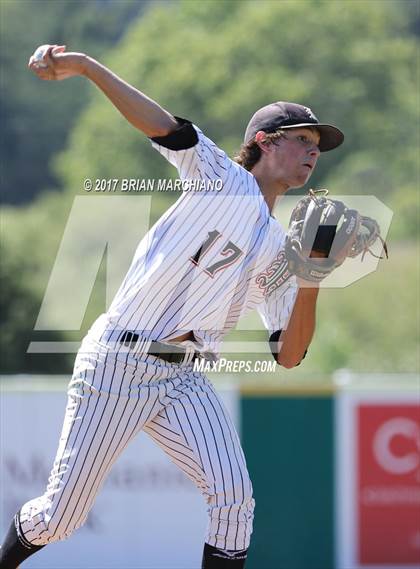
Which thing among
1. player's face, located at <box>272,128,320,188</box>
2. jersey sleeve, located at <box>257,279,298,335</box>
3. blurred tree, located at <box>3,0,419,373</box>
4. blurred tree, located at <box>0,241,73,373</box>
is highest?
blurred tree, located at <box>3,0,419,373</box>

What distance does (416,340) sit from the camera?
1381 centimetres

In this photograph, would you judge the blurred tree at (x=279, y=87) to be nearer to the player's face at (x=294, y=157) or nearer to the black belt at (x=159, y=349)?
the player's face at (x=294, y=157)

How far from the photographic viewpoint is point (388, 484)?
6891mm

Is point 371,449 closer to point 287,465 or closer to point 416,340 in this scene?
point 287,465

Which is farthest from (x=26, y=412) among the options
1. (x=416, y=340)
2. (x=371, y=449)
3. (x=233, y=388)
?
(x=416, y=340)

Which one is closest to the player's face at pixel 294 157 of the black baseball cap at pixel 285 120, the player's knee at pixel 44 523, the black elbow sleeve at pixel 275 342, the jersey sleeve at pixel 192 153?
the black baseball cap at pixel 285 120

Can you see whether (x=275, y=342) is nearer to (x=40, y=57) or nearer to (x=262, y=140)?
(x=262, y=140)

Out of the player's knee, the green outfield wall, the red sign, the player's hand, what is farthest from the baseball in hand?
the red sign

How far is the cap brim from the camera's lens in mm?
3889

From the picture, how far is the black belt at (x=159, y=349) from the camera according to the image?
145 inches

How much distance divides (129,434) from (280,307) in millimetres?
709

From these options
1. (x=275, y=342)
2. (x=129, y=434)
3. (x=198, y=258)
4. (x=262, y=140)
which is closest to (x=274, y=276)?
(x=275, y=342)

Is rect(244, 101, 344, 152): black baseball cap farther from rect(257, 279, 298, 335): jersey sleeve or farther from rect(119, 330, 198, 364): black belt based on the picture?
rect(119, 330, 198, 364): black belt

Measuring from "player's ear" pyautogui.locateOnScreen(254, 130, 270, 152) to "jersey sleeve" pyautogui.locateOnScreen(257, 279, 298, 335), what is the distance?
0.48 meters
